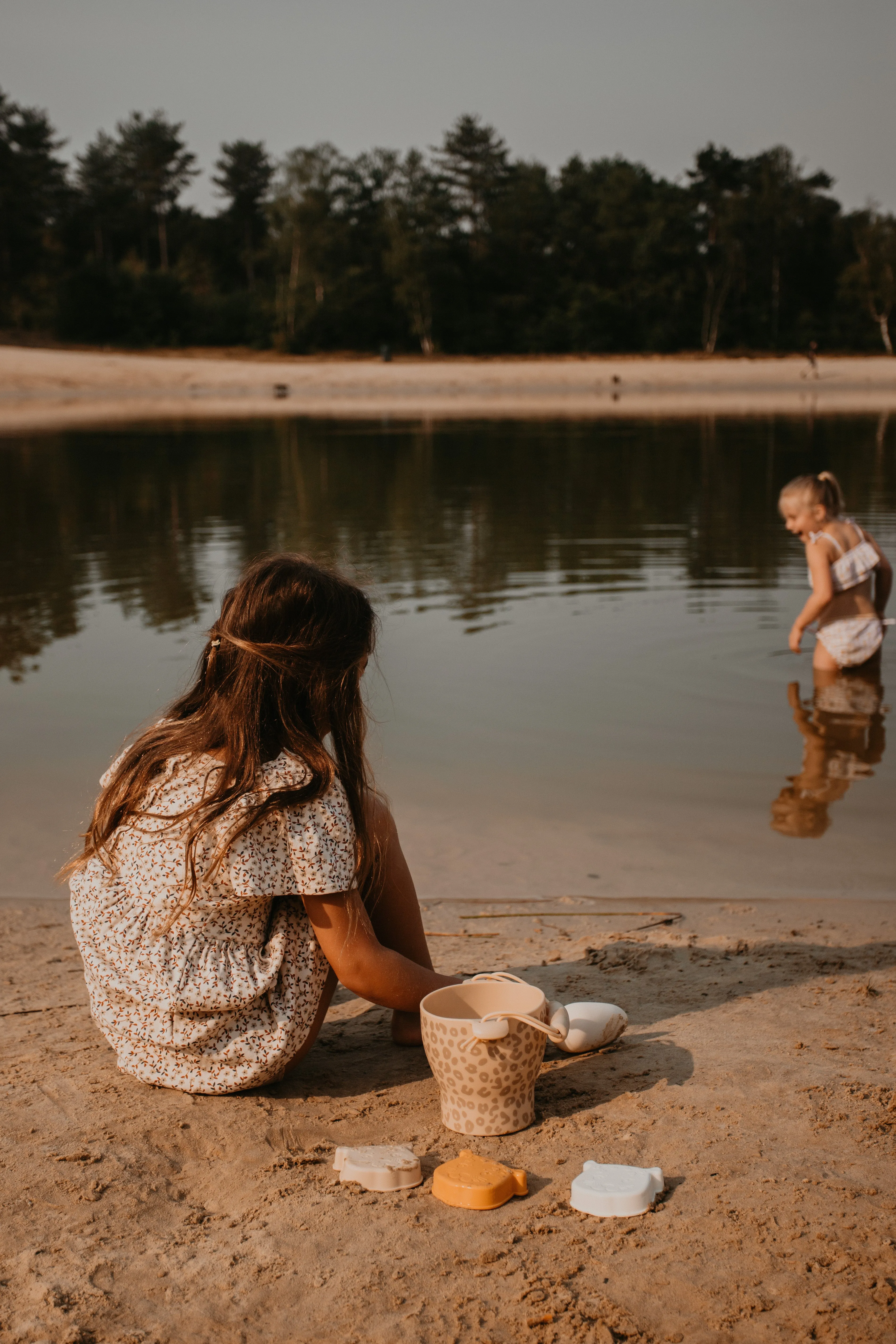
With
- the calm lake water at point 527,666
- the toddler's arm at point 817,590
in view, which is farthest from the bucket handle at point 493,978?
the toddler's arm at point 817,590

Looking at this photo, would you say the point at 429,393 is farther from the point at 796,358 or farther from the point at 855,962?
the point at 855,962

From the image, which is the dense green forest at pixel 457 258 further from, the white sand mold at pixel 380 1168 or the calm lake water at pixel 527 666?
the white sand mold at pixel 380 1168

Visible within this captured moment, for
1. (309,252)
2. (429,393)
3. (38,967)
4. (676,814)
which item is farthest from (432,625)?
(309,252)

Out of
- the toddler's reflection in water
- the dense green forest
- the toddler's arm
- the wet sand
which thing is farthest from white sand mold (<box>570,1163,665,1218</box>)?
the dense green forest

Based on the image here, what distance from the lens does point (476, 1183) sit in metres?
2.27

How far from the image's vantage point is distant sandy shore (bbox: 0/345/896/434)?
126 ft

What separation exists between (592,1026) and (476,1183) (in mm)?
631

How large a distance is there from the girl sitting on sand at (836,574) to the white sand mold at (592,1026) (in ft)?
15.3

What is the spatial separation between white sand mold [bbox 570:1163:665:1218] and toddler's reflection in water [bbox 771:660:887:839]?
287 cm

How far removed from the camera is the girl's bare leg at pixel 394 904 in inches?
105

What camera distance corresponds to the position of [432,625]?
8.87m

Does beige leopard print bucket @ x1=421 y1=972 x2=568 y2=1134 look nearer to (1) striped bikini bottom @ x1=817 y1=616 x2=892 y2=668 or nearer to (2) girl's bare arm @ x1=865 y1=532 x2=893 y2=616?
(1) striped bikini bottom @ x1=817 y1=616 x2=892 y2=668

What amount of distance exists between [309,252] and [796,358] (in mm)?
24557

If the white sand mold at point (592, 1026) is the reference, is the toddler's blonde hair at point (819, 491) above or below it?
above
